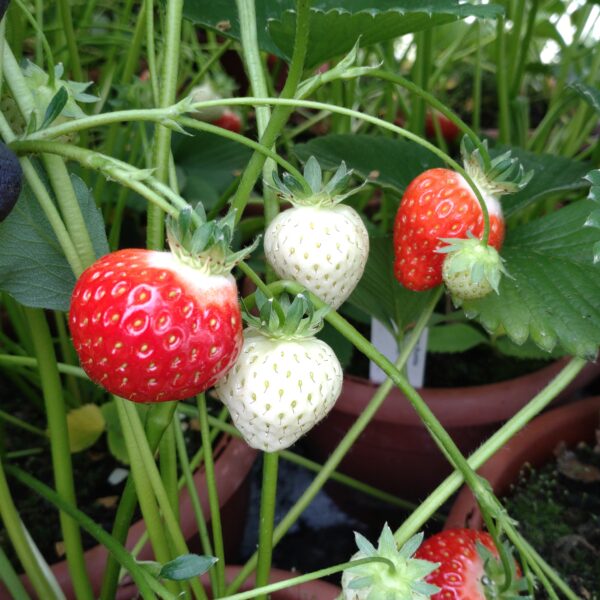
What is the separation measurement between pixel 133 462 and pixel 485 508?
8.3 inches

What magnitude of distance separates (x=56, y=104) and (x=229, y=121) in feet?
2.47

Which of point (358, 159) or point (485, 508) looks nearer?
point (485, 508)

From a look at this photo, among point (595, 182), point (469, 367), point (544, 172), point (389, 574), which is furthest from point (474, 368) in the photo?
point (389, 574)

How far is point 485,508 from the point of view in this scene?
1.33ft

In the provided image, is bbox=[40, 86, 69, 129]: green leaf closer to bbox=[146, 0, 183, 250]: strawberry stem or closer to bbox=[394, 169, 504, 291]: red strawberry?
bbox=[146, 0, 183, 250]: strawberry stem

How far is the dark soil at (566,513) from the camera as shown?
2.30 feet

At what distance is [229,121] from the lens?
3.57 feet

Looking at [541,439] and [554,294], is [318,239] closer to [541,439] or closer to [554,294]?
[554,294]

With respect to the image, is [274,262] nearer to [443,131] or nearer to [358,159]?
[358,159]

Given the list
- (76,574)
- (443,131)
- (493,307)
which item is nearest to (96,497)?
(76,574)

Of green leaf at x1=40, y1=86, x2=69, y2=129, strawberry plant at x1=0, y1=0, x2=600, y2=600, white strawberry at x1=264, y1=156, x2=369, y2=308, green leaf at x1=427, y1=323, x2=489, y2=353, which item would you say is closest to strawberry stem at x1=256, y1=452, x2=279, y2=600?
strawberry plant at x1=0, y1=0, x2=600, y2=600

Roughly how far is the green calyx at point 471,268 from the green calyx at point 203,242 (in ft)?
0.52

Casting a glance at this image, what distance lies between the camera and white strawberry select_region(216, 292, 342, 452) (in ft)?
1.23

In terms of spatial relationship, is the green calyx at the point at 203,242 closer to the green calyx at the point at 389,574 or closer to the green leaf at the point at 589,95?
the green calyx at the point at 389,574
